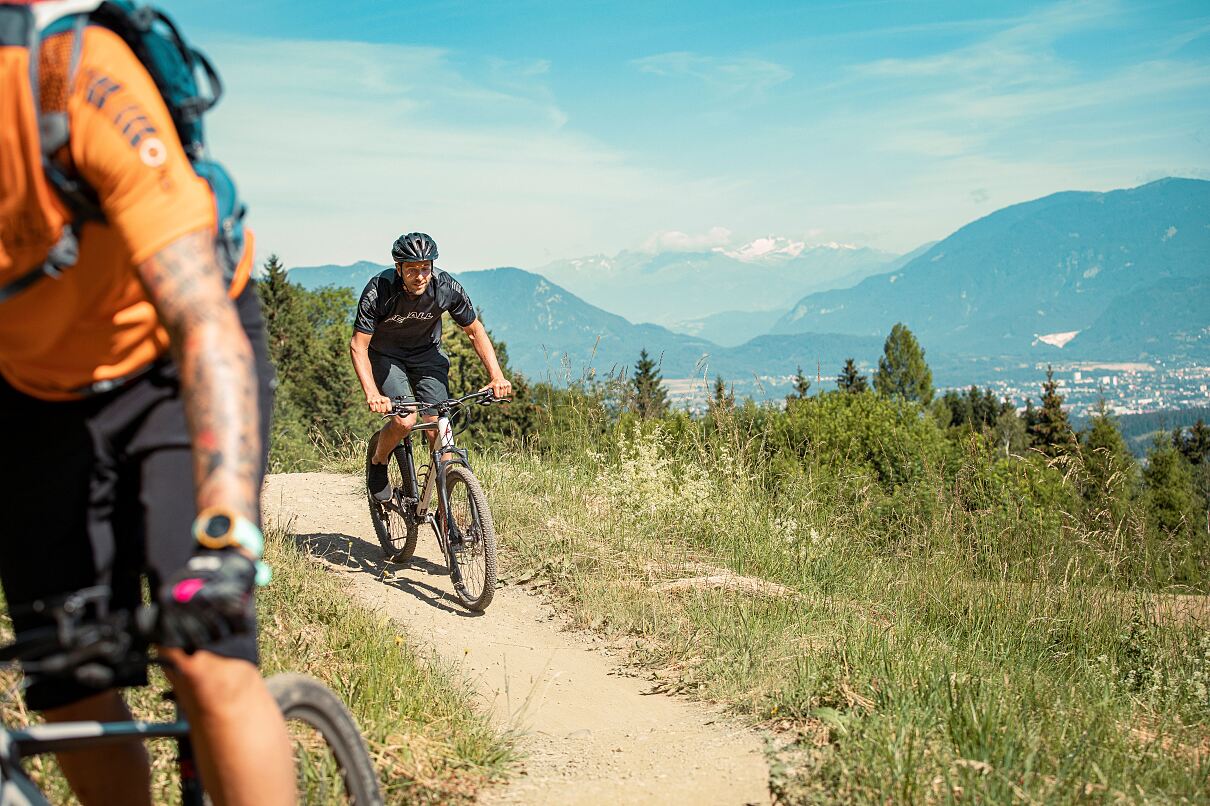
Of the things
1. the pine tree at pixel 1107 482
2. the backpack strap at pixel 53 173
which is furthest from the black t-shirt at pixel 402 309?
the backpack strap at pixel 53 173

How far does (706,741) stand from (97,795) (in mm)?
2651

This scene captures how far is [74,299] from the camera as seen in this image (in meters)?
1.65

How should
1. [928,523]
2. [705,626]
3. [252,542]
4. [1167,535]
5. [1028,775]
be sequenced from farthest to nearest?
1. [928,523]
2. [1167,535]
3. [705,626]
4. [1028,775]
5. [252,542]

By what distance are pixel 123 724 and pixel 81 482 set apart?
44 centimetres

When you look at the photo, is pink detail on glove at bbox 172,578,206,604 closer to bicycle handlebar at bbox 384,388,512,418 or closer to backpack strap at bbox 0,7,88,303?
backpack strap at bbox 0,7,88,303

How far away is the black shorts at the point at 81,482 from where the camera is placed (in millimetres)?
1782

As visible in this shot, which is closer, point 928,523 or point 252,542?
point 252,542

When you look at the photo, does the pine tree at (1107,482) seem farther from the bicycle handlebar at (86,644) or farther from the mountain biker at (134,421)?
the bicycle handlebar at (86,644)

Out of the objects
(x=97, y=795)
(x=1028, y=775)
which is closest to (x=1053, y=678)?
(x=1028, y=775)

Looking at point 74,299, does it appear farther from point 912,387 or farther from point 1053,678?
point 912,387

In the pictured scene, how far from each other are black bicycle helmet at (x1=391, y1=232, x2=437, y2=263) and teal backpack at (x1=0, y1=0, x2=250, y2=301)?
4.63 m

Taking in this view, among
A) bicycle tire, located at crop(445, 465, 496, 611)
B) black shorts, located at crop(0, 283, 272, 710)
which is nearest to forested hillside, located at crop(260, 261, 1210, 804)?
bicycle tire, located at crop(445, 465, 496, 611)

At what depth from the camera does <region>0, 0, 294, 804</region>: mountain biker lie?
4.88ft

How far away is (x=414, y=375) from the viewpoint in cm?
705
